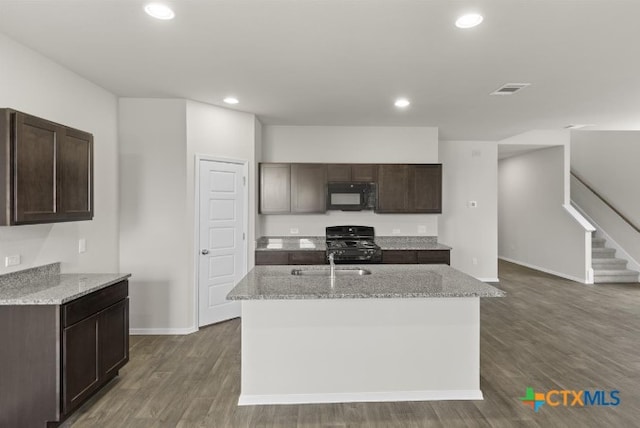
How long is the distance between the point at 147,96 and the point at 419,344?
3869mm

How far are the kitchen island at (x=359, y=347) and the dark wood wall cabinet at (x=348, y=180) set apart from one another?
103 inches

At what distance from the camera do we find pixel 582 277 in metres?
6.62

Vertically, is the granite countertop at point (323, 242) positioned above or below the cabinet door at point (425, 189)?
below

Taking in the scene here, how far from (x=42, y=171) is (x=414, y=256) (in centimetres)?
431

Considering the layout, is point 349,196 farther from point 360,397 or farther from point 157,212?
point 360,397

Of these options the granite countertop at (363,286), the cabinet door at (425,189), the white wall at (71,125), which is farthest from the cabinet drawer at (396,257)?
the white wall at (71,125)

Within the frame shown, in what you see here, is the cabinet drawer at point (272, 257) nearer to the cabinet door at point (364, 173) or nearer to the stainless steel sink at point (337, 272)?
the cabinet door at point (364, 173)

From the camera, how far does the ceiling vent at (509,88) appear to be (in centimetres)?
367

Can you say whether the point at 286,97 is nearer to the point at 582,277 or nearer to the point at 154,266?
the point at 154,266

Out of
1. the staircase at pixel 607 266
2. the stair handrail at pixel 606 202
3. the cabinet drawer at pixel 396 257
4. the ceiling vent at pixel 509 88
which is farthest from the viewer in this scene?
the stair handrail at pixel 606 202

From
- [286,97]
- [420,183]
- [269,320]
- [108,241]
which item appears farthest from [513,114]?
[108,241]

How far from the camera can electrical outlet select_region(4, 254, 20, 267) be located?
265 cm

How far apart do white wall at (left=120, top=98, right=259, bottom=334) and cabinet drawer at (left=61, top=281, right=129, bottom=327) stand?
1126 millimetres

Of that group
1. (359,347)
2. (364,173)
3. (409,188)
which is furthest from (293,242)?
(359,347)
